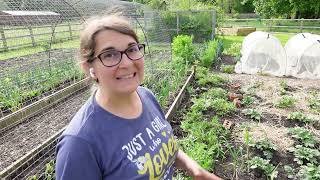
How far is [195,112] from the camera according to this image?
5316 millimetres

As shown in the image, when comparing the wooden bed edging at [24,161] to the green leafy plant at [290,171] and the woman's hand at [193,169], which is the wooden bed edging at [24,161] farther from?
the green leafy plant at [290,171]

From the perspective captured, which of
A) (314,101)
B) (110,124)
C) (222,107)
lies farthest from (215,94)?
(110,124)

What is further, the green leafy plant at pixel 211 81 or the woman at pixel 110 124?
the green leafy plant at pixel 211 81

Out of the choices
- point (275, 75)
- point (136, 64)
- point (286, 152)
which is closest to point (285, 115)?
point (286, 152)

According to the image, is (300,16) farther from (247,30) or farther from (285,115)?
(285,115)

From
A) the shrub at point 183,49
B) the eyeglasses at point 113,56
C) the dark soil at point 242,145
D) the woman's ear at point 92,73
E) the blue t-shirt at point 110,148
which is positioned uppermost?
the eyeglasses at point 113,56

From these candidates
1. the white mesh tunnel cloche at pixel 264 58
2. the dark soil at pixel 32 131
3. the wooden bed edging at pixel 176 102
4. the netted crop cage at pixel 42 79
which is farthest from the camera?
the white mesh tunnel cloche at pixel 264 58

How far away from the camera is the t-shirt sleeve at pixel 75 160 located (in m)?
1.21

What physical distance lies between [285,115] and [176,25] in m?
9.92

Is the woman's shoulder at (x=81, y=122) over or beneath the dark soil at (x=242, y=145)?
over

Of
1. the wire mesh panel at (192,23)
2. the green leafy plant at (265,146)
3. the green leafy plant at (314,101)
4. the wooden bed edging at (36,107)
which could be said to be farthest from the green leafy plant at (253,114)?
the wire mesh panel at (192,23)

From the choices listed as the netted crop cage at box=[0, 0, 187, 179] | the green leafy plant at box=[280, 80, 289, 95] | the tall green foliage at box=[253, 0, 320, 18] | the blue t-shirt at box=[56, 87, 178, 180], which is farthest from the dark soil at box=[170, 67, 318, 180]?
the tall green foliage at box=[253, 0, 320, 18]

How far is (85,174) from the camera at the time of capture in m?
1.24

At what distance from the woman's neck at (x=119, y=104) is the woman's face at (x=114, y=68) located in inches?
1.5
